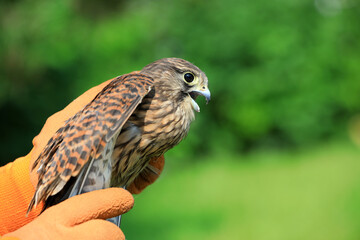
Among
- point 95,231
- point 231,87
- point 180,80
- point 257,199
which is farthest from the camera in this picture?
point 231,87

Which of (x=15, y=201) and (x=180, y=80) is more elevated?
(x=180, y=80)

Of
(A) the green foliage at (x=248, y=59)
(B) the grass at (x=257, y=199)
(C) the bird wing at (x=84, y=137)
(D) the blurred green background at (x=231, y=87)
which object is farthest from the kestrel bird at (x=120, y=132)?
(A) the green foliage at (x=248, y=59)

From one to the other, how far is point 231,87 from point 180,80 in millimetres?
7343

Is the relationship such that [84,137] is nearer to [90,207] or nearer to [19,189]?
[90,207]

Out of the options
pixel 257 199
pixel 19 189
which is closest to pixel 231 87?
pixel 257 199

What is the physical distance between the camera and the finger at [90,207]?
229 cm

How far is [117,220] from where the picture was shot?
283 cm

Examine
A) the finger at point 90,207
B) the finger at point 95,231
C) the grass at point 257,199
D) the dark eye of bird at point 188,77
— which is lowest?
the grass at point 257,199

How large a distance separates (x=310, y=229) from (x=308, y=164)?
→ 10.3ft

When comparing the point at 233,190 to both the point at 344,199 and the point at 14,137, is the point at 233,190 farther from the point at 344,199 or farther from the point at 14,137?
the point at 14,137

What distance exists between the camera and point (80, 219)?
7.59ft

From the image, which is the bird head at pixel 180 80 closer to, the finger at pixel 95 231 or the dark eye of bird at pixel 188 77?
the dark eye of bird at pixel 188 77

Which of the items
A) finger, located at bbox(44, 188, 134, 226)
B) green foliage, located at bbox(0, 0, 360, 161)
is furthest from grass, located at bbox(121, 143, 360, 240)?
finger, located at bbox(44, 188, 134, 226)

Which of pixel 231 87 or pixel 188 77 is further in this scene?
pixel 231 87
